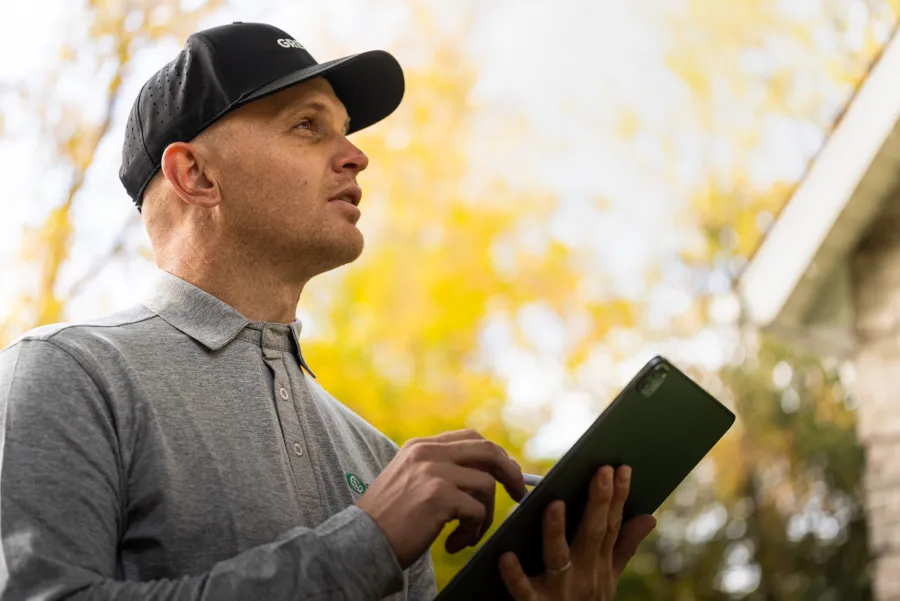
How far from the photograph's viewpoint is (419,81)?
8.47 m

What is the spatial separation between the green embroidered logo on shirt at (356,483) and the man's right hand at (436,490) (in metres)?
0.16

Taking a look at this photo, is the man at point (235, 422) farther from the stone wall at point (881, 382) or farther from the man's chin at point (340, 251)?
the stone wall at point (881, 382)

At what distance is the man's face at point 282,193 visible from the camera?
117 centimetres

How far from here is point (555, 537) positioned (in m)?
0.93

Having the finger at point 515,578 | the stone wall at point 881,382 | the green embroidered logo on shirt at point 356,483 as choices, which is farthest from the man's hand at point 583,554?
the stone wall at point 881,382

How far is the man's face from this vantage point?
1173 mm

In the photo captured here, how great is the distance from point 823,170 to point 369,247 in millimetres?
5234

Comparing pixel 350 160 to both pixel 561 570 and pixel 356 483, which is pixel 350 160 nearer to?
pixel 356 483

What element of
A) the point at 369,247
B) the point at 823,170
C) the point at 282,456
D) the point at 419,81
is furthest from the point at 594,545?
the point at 419,81

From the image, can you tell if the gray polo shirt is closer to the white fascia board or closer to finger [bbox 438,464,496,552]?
finger [bbox 438,464,496,552]

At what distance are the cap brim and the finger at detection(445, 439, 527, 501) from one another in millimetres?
508

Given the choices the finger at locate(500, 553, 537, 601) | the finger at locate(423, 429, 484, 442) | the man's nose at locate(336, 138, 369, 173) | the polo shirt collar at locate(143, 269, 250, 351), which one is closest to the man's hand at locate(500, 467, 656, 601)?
the finger at locate(500, 553, 537, 601)

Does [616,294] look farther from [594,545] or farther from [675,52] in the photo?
[594,545]

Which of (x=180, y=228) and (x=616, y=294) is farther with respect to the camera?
(x=616, y=294)
